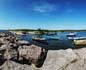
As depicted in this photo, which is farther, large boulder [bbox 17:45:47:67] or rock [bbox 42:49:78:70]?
large boulder [bbox 17:45:47:67]

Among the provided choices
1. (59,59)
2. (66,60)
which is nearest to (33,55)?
(59,59)

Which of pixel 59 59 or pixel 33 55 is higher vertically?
pixel 59 59

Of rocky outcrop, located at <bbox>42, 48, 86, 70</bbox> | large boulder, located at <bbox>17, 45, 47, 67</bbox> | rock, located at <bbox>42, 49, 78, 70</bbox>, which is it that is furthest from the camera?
large boulder, located at <bbox>17, 45, 47, 67</bbox>

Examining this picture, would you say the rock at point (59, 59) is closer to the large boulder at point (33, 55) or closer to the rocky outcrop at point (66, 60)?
the rocky outcrop at point (66, 60)

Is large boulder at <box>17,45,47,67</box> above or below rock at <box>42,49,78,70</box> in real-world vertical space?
below

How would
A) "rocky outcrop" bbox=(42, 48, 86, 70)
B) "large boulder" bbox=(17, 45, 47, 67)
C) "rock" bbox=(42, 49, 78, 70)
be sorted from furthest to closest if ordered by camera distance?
1. "large boulder" bbox=(17, 45, 47, 67)
2. "rock" bbox=(42, 49, 78, 70)
3. "rocky outcrop" bbox=(42, 48, 86, 70)

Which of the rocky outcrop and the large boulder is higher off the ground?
the rocky outcrop

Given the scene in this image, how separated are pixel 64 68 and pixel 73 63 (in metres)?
0.36

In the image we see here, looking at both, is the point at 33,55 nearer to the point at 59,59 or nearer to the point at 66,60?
the point at 59,59

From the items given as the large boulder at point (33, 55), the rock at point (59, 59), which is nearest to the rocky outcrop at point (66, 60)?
the rock at point (59, 59)

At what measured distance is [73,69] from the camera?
5664mm

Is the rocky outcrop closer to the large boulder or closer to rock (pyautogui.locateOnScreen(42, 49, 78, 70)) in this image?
rock (pyautogui.locateOnScreen(42, 49, 78, 70))

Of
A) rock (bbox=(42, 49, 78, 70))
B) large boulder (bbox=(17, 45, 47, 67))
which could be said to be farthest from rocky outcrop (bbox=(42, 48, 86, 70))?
large boulder (bbox=(17, 45, 47, 67))

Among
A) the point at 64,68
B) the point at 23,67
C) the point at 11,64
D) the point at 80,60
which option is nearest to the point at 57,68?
the point at 64,68
